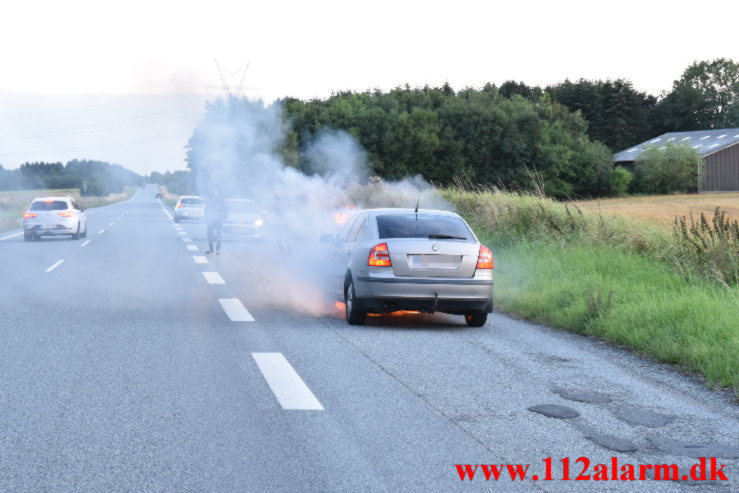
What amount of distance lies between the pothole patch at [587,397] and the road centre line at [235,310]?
4.79 metres

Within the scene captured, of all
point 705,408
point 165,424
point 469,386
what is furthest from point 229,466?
point 705,408

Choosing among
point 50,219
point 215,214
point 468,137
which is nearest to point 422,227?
point 215,214

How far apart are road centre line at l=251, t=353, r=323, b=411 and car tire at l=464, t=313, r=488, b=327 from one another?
3014 millimetres

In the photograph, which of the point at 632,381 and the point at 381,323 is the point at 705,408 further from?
the point at 381,323

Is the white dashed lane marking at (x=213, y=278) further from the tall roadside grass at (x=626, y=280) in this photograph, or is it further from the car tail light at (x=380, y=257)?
the car tail light at (x=380, y=257)

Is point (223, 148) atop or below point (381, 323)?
atop

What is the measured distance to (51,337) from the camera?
28.6 ft

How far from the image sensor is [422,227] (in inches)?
398

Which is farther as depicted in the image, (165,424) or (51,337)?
(51,337)

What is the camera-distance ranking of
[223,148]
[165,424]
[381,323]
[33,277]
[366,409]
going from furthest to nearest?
[223,148] → [33,277] → [381,323] → [366,409] → [165,424]

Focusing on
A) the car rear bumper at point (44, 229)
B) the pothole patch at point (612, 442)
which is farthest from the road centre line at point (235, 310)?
the car rear bumper at point (44, 229)

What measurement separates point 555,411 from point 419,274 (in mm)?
3918

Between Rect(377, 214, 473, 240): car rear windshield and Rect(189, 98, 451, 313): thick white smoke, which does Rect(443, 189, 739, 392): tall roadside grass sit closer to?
Rect(377, 214, 473, 240): car rear windshield

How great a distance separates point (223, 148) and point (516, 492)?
142ft
